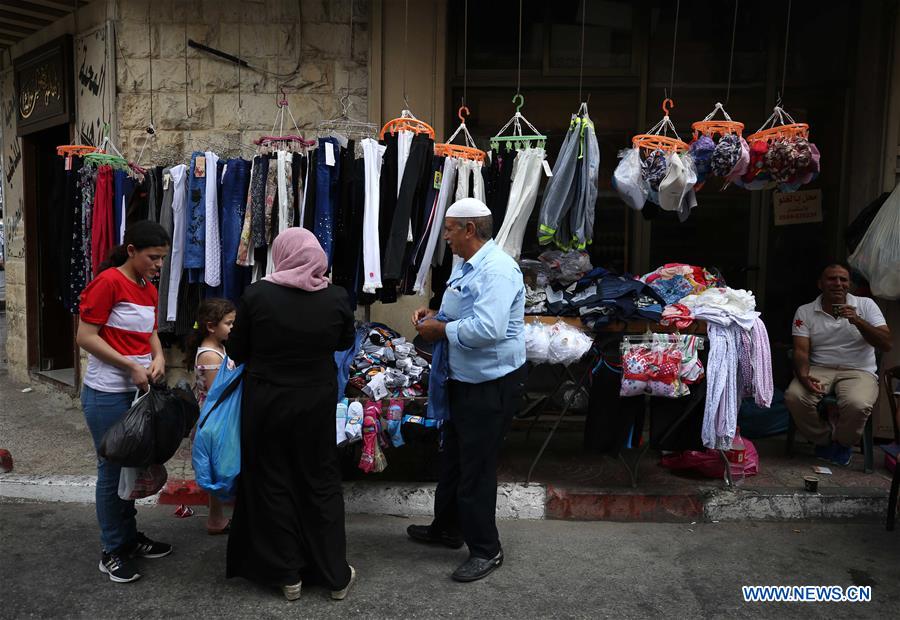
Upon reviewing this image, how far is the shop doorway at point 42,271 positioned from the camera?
781 cm

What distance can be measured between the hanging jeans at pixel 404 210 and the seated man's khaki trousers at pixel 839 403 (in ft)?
10.4

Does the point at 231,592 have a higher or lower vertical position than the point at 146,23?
lower

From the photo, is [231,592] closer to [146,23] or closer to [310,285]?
[310,285]

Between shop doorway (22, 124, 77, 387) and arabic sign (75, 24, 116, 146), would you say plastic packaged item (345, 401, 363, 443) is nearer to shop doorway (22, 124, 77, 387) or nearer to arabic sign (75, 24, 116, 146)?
arabic sign (75, 24, 116, 146)

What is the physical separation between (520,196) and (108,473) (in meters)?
3.03

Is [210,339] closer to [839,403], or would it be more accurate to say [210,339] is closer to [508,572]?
[508,572]

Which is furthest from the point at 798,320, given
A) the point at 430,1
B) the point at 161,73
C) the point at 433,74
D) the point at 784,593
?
the point at 161,73

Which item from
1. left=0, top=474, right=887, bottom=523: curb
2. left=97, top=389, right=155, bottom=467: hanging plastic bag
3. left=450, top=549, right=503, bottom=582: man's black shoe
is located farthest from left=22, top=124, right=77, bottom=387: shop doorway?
left=450, top=549, right=503, bottom=582: man's black shoe

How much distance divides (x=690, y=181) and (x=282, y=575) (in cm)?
354

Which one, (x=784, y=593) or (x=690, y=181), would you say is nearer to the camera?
(x=784, y=593)

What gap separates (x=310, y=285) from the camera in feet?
10.7

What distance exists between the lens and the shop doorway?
7809mm

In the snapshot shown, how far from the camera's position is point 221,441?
11.1ft

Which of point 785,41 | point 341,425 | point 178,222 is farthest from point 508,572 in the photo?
point 785,41
